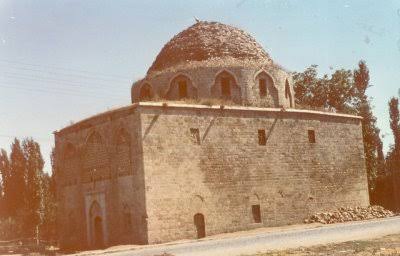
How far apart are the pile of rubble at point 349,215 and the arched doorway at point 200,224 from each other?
6.19 meters

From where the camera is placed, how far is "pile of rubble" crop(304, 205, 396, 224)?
25328 mm

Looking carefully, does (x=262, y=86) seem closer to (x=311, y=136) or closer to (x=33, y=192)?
(x=311, y=136)

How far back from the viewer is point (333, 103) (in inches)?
1560

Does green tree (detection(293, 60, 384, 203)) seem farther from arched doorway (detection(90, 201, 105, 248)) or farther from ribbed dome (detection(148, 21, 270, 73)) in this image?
arched doorway (detection(90, 201, 105, 248))

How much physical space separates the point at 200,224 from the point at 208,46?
35.0ft

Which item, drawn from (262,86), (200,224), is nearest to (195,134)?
(200,224)

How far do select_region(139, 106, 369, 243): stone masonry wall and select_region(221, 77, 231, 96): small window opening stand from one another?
2.24 meters

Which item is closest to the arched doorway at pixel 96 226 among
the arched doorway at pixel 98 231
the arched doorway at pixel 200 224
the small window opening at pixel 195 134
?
the arched doorway at pixel 98 231

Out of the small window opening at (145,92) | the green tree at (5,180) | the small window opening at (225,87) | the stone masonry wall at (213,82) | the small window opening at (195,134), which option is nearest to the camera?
the small window opening at (195,134)

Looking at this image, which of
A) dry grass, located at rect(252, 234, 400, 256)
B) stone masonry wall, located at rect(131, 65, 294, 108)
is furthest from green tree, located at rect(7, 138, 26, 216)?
dry grass, located at rect(252, 234, 400, 256)

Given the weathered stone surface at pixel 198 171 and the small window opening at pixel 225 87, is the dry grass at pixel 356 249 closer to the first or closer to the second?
the weathered stone surface at pixel 198 171

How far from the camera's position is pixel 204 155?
2283 cm

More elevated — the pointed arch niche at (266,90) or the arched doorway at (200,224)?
the pointed arch niche at (266,90)

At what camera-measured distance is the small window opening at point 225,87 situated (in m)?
26.3
